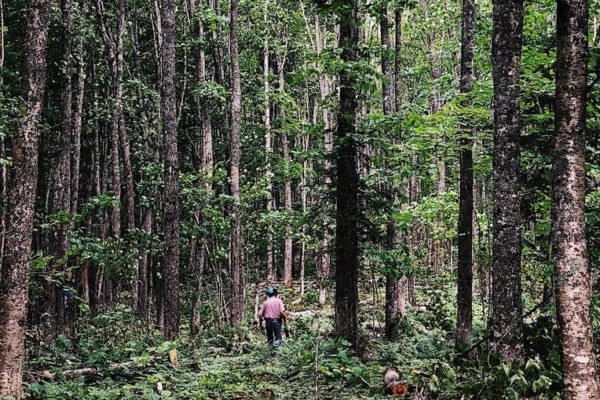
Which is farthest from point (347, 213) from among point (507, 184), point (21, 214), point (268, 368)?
point (21, 214)

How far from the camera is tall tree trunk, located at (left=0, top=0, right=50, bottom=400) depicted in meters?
8.01

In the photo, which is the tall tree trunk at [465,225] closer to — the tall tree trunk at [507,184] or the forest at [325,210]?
the forest at [325,210]

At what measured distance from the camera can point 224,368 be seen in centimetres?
1229

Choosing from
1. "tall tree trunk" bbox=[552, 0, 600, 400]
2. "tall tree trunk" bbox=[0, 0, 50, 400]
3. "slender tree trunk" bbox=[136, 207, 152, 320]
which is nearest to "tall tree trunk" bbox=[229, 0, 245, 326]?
"slender tree trunk" bbox=[136, 207, 152, 320]

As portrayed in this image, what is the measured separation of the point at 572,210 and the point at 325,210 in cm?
857

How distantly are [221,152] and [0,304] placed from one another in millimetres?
18907

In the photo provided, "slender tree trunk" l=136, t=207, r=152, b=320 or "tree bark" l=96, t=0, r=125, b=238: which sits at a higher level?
"tree bark" l=96, t=0, r=125, b=238

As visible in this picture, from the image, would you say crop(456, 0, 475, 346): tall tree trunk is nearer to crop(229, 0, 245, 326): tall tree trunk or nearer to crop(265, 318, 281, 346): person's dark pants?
crop(265, 318, 281, 346): person's dark pants

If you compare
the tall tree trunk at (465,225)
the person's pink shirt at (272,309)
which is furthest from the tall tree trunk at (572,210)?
the person's pink shirt at (272,309)

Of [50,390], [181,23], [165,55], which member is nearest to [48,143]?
[181,23]

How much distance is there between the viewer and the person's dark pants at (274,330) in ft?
50.5

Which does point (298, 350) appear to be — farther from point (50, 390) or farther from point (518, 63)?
point (518, 63)

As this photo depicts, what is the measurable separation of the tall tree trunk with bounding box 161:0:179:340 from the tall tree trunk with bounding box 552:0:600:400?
32.9 feet

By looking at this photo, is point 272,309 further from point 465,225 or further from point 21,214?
point 21,214
